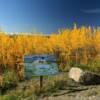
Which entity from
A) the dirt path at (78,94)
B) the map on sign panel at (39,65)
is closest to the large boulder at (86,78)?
the dirt path at (78,94)

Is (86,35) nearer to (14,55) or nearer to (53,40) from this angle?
(53,40)

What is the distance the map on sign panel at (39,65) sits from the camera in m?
12.3

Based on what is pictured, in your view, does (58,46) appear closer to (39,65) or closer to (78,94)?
(39,65)

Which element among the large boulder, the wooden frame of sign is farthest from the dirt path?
the wooden frame of sign

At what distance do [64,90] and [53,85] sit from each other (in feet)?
1.54

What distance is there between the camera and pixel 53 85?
1249 centimetres

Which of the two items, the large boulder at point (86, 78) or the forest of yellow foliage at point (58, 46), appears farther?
the forest of yellow foliage at point (58, 46)

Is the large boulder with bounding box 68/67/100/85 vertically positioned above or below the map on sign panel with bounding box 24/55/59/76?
below

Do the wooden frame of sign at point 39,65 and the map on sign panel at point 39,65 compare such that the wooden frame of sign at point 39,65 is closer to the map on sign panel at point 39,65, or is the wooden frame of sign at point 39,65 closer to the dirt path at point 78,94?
the map on sign panel at point 39,65

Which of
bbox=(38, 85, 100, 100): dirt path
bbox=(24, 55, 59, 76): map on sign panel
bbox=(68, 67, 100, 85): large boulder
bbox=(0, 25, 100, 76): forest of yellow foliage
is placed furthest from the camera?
bbox=(0, 25, 100, 76): forest of yellow foliage

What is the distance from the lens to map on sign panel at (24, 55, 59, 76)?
486 inches

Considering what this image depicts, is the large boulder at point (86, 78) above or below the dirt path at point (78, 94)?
above

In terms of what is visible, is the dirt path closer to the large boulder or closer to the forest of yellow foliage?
the large boulder

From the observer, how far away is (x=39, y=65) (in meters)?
12.4
